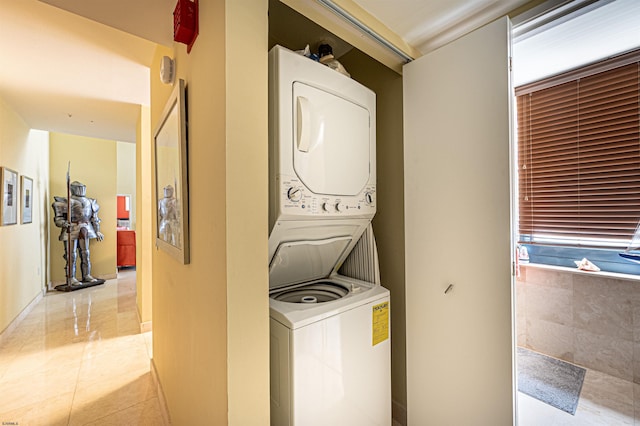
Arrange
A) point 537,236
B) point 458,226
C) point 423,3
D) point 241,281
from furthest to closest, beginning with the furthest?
1. point 537,236
2. point 458,226
3. point 423,3
4. point 241,281

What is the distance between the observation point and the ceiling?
1294 millimetres

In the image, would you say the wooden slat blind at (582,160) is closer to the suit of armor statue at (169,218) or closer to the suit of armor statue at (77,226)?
the suit of armor statue at (169,218)

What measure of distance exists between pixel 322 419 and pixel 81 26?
8.18 feet

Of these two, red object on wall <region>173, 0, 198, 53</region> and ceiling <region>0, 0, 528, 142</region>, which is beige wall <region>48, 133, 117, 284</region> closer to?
ceiling <region>0, 0, 528, 142</region>

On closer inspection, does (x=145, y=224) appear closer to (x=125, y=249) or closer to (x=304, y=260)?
(x=304, y=260)

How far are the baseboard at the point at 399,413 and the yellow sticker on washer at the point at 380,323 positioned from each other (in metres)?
0.58

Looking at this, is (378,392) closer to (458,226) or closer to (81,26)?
(458,226)

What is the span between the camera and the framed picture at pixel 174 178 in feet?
4.03

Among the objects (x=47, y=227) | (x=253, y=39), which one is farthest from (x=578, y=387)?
(x=47, y=227)

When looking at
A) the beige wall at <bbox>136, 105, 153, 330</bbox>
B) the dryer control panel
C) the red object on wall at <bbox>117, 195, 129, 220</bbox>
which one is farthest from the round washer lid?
the red object on wall at <bbox>117, 195, 129, 220</bbox>

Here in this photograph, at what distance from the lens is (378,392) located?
1.38 m

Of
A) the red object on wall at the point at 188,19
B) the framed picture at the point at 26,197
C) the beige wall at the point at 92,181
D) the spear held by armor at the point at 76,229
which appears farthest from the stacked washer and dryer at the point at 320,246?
the beige wall at the point at 92,181

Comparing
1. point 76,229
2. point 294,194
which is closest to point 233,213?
point 294,194

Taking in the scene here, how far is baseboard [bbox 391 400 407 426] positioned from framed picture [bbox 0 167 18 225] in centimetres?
388
